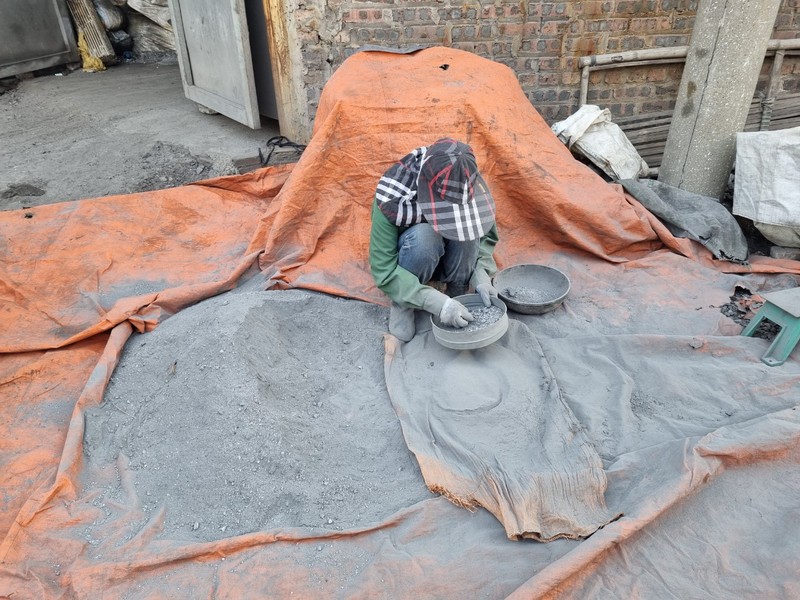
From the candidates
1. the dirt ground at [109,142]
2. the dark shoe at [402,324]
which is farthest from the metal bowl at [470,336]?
the dirt ground at [109,142]

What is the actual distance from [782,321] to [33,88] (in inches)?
222

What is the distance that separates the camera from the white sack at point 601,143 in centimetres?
316

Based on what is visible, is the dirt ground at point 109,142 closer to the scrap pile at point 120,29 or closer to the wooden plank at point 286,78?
the wooden plank at point 286,78

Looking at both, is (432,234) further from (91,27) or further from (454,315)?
(91,27)

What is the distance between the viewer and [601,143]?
3.19m

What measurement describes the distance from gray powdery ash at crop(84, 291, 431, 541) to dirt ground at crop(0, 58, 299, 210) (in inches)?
53.4

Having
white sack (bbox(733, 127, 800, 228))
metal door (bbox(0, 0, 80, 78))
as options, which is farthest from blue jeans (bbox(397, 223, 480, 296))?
metal door (bbox(0, 0, 80, 78))

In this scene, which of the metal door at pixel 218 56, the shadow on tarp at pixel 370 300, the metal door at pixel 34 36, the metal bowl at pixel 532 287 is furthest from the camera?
the metal door at pixel 34 36

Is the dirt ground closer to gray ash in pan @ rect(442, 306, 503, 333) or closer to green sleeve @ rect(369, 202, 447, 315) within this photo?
green sleeve @ rect(369, 202, 447, 315)

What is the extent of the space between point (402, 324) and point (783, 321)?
52.6 inches

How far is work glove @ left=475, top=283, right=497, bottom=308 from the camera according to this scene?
2.28 metres

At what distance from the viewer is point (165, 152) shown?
3680mm

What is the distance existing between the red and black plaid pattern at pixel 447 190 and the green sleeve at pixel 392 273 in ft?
0.36

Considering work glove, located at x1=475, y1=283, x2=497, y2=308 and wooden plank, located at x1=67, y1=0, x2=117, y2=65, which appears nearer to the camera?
work glove, located at x1=475, y1=283, x2=497, y2=308
